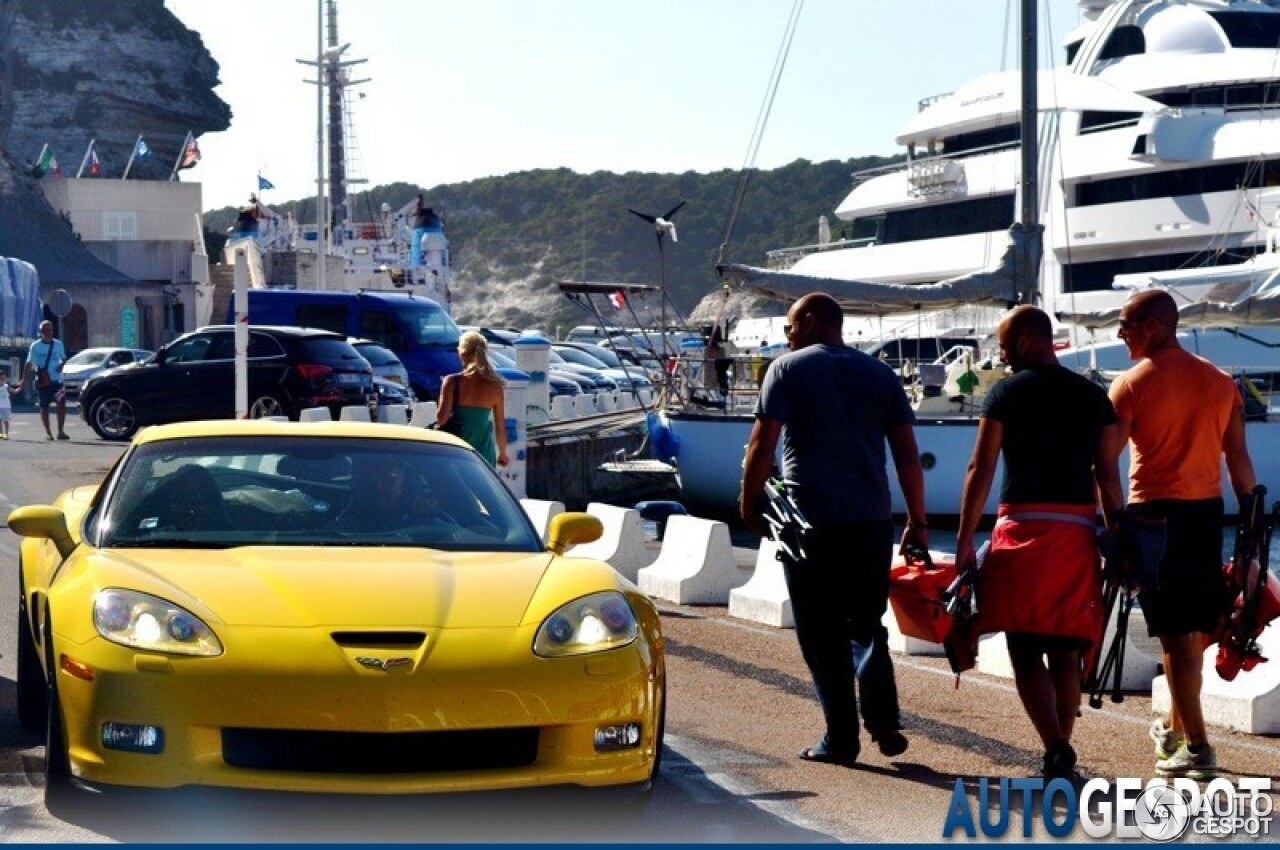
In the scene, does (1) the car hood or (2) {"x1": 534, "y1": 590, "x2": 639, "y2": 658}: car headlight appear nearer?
(1) the car hood

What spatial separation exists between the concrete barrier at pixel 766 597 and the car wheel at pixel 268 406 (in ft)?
51.5

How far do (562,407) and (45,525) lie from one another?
1268 inches

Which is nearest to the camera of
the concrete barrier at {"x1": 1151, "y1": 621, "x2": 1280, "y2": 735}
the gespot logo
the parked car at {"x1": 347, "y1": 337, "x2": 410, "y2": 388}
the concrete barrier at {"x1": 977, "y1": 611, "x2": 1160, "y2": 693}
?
the gespot logo

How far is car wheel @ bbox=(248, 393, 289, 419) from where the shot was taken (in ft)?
90.2

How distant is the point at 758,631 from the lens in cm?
1192

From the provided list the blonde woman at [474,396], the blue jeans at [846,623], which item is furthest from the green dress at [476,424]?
the blue jeans at [846,623]

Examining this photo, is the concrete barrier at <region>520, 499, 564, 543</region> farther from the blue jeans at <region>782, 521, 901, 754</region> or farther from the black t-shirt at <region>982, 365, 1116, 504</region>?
the black t-shirt at <region>982, 365, 1116, 504</region>

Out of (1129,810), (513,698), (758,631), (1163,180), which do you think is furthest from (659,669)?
(1163,180)

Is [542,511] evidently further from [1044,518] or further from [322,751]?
[322,751]

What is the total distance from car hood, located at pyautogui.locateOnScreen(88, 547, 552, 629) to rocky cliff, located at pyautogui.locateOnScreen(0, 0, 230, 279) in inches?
3657

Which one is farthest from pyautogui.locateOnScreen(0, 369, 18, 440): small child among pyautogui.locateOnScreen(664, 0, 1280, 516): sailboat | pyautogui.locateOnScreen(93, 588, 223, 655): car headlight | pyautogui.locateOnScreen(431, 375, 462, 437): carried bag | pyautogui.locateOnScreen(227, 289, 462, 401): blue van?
pyautogui.locateOnScreen(93, 588, 223, 655): car headlight

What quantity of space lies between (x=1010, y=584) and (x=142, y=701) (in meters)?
2.88

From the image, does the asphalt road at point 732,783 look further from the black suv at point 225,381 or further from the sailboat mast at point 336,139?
the sailboat mast at point 336,139

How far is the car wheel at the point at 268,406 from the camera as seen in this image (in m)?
27.5
